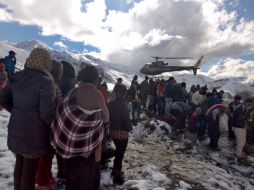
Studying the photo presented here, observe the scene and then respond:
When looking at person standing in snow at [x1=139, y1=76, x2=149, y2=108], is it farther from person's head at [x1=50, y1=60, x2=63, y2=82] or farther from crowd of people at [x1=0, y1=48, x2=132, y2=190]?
crowd of people at [x1=0, y1=48, x2=132, y2=190]

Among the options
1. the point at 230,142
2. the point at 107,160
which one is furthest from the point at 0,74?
the point at 230,142

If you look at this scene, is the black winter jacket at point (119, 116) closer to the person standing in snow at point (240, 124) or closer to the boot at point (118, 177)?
Result: the boot at point (118, 177)

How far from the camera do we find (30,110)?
4.38 metres

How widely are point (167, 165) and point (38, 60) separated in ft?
19.9

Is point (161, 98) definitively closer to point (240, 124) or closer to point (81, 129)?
point (240, 124)

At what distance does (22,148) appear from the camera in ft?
14.5

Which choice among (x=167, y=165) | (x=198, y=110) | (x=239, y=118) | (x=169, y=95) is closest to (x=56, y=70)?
(x=167, y=165)

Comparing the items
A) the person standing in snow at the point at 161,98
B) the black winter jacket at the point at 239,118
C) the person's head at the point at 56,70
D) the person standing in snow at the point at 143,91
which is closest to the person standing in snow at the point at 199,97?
the person standing in snow at the point at 161,98

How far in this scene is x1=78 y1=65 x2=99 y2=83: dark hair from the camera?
4.68 metres

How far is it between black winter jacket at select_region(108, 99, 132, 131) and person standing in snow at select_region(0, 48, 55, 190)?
2.32 metres

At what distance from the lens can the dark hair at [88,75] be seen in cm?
468

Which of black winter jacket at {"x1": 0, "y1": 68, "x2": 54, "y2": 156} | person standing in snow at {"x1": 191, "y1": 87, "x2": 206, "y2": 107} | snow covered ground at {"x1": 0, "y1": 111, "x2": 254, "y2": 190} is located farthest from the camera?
person standing in snow at {"x1": 191, "y1": 87, "x2": 206, "y2": 107}

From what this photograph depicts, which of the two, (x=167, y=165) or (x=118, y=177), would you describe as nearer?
(x=118, y=177)

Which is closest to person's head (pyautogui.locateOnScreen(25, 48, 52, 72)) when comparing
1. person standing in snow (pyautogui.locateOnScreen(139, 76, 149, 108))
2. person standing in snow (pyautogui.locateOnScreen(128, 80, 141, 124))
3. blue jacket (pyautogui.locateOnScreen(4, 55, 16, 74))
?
person standing in snow (pyautogui.locateOnScreen(128, 80, 141, 124))
